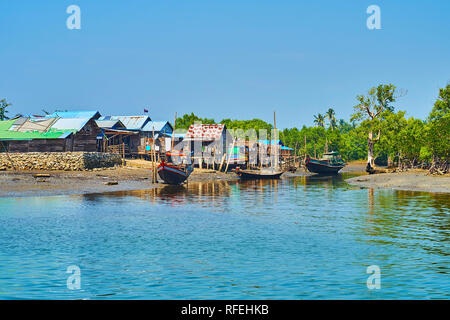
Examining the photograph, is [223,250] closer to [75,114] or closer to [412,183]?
[412,183]

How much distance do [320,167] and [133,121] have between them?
31.3 meters

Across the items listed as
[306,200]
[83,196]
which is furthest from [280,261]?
[83,196]

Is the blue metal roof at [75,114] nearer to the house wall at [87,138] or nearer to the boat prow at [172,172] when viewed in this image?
the house wall at [87,138]

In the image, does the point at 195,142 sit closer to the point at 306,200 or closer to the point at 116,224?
the point at 306,200

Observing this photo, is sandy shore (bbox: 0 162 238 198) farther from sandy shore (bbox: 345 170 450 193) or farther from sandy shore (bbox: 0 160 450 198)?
sandy shore (bbox: 345 170 450 193)

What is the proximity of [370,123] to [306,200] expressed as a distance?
40415 millimetres

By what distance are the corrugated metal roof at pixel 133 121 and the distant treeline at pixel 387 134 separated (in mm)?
31582

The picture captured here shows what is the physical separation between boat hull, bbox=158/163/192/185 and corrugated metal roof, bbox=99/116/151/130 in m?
23.1

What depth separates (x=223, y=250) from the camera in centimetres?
1748

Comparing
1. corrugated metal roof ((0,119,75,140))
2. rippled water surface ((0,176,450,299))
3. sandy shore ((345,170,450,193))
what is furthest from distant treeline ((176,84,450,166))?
corrugated metal roof ((0,119,75,140))

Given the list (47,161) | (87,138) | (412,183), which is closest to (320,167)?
(412,183)

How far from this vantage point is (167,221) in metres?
24.8

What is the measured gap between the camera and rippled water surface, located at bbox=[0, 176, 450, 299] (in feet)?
41.1

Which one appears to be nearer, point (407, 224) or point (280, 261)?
point (280, 261)
